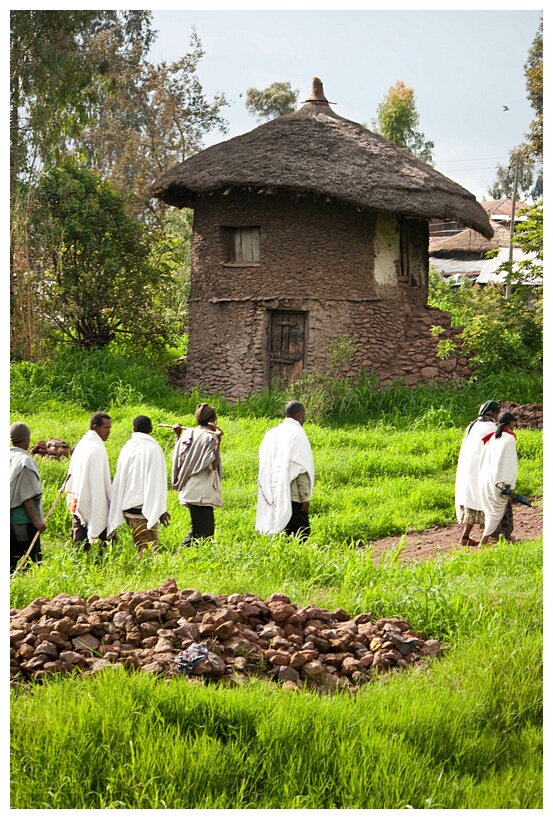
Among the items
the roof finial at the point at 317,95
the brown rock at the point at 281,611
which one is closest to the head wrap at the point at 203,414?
the brown rock at the point at 281,611

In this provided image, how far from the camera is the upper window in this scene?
1502 centimetres

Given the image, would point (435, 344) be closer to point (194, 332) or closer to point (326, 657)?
point (194, 332)

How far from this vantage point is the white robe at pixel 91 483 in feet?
22.0

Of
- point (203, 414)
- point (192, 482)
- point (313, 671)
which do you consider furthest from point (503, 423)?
point (313, 671)

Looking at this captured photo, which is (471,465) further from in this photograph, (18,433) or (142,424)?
(18,433)

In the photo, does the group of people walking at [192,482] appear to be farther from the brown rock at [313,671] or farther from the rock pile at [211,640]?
the brown rock at [313,671]

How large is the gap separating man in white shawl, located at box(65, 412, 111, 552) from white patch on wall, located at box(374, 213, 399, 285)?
8.62 m

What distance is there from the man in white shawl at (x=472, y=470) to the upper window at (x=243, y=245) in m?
7.65

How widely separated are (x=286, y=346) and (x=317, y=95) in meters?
4.41

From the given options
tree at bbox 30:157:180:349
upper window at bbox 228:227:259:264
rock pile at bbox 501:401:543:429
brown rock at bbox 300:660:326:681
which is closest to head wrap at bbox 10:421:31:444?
brown rock at bbox 300:660:326:681

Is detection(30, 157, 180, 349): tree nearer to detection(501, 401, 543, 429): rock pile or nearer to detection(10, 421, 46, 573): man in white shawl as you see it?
detection(501, 401, 543, 429): rock pile

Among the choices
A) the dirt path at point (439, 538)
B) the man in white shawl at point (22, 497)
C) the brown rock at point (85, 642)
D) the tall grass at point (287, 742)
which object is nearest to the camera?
the tall grass at point (287, 742)

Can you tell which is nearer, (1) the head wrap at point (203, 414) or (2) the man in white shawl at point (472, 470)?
(1) the head wrap at point (203, 414)

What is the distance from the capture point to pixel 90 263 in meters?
16.5
